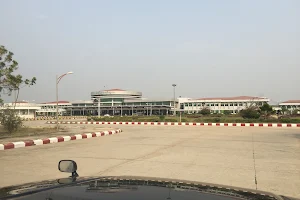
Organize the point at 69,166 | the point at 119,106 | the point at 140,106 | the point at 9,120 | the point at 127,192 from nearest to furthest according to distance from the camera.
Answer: the point at 127,192, the point at 69,166, the point at 9,120, the point at 140,106, the point at 119,106

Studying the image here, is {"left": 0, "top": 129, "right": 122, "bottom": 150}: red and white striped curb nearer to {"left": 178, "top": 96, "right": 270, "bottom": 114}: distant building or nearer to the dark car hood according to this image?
the dark car hood

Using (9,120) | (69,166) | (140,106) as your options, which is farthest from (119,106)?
(69,166)

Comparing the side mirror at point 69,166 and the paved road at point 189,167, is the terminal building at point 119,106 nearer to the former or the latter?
the paved road at point 189,167

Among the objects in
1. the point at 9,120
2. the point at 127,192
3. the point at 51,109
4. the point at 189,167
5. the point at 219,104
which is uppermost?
the point at 219,104

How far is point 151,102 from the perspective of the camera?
97.8m

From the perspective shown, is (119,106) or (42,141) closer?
(42,141)

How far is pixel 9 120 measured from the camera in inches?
769

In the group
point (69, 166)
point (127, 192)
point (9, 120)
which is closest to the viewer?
point (127, 192)

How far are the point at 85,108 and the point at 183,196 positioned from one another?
100597 millimetres

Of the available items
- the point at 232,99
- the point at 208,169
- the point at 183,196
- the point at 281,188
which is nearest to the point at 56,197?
the point at 183,196

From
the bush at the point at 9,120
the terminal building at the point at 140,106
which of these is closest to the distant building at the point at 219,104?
the terminal building at the point at 140,106

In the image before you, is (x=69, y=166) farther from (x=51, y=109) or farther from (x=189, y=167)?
(x=51, y=109)

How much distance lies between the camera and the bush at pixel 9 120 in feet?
63.9

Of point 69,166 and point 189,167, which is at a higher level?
point 69,166
